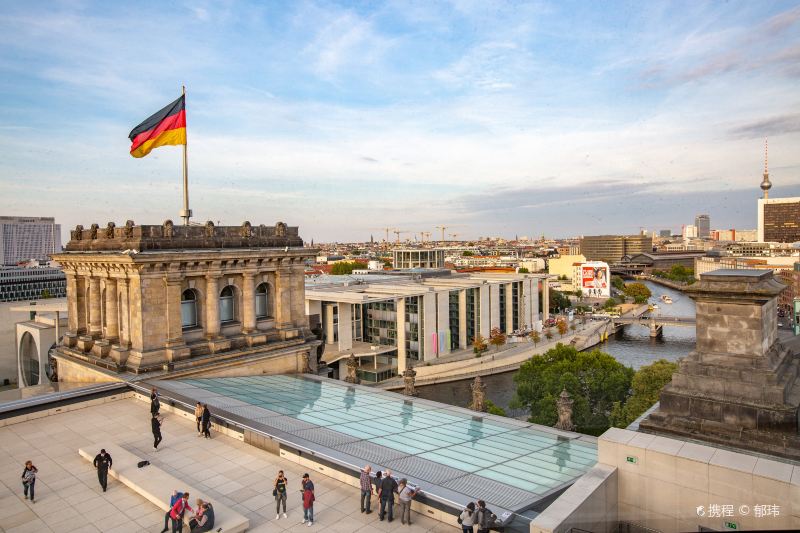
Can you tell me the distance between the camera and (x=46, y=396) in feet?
65.5

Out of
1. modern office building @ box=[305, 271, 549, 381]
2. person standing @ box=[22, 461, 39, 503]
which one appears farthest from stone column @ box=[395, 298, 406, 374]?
person standing @ box=[22, 461, 39, 503]

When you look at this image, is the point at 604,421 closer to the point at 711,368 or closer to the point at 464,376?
the point at 464,376

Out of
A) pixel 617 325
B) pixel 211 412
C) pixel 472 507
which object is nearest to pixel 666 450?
pixel 472 507

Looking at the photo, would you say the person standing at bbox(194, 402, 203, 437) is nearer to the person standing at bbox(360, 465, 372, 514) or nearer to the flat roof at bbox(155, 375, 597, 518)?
the flat roof at bbox(155, 375, 597, 518)

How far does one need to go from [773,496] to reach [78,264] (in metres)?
26.8

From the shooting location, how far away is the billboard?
169m

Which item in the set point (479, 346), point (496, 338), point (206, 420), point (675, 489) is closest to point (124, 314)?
point (206, 420)

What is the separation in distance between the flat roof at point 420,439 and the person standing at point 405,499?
1.73ft

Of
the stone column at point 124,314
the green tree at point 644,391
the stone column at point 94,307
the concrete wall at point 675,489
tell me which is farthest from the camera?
the green tree at point 644,391

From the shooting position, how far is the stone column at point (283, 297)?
87.4 ft

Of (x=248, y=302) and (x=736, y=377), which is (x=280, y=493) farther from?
(x=248, y=302)

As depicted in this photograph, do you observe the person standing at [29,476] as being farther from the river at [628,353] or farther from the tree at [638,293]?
the tree at [638,293]

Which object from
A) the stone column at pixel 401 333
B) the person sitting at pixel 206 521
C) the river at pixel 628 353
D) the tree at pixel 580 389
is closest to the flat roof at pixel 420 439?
the person sitting at pixel 206 521

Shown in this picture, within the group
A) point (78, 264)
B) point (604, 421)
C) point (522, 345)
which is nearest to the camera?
point (78, 264)
